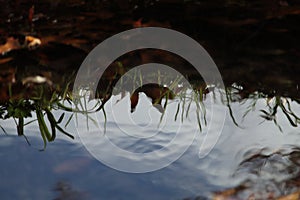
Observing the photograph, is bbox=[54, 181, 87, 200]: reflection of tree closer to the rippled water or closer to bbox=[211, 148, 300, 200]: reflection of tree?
the rippled water

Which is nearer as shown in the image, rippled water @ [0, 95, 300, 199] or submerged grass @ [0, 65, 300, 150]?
rippled water @ [0, 95, 300, 199]

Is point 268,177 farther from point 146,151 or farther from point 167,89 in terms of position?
point 167,89

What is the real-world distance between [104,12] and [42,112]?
0.74 m

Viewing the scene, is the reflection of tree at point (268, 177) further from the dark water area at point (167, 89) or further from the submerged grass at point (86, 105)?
the submerged grass at point (86, 105)

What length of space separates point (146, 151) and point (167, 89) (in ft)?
1.26

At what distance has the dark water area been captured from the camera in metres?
0.91

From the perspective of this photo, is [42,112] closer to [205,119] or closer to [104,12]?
[205,119]

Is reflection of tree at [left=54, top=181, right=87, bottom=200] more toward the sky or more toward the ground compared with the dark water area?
more toward the ground

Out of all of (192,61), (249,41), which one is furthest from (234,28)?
(192,61)

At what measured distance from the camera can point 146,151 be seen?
104cm

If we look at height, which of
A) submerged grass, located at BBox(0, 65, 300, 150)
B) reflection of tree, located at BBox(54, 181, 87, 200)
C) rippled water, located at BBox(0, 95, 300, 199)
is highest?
submerged grass, located at BBox(0, 65, 300, 150)

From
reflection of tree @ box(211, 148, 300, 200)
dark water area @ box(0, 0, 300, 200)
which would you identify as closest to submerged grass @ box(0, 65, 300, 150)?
dark water area @ box(0, 0, 300, 200)

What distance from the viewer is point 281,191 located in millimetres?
898

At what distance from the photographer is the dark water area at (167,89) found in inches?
35.8
